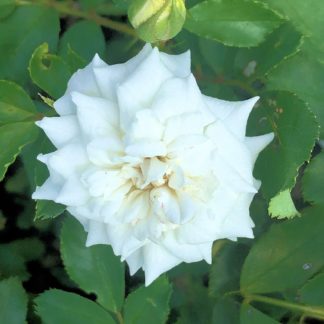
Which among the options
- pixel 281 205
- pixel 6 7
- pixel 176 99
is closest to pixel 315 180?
pixel 281 205

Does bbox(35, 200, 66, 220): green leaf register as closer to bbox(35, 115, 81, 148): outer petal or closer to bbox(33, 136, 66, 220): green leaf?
bbox(33, 136, 66, 220): green leaf

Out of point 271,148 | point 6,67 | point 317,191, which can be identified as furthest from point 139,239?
point 6,67

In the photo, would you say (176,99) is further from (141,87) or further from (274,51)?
(274,51)

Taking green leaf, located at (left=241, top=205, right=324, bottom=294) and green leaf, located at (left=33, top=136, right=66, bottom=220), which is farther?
green leaf, located at (left=241, top=205, right=324, bottom=294)

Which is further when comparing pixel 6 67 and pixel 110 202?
pixel 6 67

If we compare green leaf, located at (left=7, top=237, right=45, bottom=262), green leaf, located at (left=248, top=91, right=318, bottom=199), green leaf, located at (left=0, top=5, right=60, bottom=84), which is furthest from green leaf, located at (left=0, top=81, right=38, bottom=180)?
green leaf, located at (left=7, top=237, right=45, bottom=262)

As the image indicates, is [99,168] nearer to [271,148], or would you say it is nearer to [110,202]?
[110,202]

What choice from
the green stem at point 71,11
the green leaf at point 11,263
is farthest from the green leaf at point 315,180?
the green leaf at point 11,263
